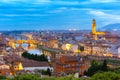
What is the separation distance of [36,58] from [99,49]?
11319 mm

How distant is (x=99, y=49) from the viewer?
85.8 feet

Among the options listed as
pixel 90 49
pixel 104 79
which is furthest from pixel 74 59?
pixel 90 49

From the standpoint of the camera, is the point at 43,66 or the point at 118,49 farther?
the point at 118,49

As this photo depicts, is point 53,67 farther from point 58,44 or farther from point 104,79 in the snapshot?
point 58,44

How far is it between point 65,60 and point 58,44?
66.1 ft

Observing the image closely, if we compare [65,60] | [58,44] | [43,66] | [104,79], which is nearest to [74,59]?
[65,60]

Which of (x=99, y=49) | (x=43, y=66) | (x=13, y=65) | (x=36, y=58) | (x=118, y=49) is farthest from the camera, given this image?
(x=99, y=49)

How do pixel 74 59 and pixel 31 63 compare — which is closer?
pixel 31 63

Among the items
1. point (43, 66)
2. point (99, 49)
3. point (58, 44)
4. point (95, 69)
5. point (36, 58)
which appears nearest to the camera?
point (95, 69)

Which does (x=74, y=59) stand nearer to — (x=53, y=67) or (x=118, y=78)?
(x=53, y=67)

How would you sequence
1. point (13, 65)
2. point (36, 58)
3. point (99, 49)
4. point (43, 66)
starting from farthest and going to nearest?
point (99, 49), point (36, 58), point (13, 65), point (43, 66)

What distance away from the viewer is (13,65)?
557 inches

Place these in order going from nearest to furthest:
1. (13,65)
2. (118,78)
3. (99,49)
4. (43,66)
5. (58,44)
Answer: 1. (118,78)
2. (43,66)
3. (13,65)
4. (99,49)
5. (58,44)

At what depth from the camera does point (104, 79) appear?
18.3 ft
